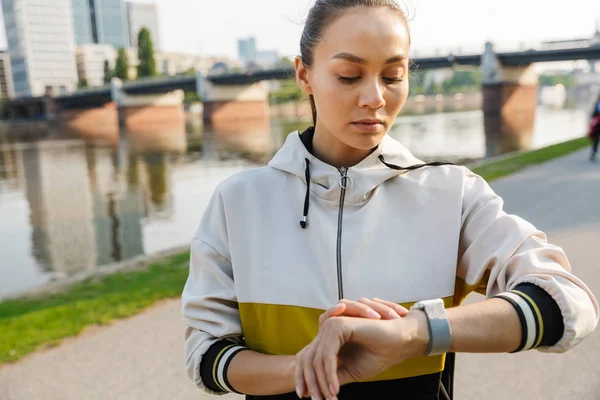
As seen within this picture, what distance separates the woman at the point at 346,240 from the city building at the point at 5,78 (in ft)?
421

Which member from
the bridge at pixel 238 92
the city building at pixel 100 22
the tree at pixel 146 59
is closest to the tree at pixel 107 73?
the bridge at pixel 238 92

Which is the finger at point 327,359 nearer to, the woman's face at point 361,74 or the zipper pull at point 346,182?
Answer: the zipper pull at point 346,182

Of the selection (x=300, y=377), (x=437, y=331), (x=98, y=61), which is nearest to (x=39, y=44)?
(x=98, y=61)

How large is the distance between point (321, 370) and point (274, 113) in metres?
72.2

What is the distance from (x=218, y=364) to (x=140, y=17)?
163 m

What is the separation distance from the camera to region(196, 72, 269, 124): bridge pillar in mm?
56000

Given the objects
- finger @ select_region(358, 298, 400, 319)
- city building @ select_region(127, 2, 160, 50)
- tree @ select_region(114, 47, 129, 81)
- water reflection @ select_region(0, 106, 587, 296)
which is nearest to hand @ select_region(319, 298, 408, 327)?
finger @ select_region(358, 298, 400, 319)

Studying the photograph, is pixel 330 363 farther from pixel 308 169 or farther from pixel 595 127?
pixel 595 127

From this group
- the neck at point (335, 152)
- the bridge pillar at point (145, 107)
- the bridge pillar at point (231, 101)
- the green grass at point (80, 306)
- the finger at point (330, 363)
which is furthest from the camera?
the bridge pillar at point (145, 107)

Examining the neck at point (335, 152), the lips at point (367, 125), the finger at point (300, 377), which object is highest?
the lips at point (367, 125)

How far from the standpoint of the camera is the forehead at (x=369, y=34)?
1.25 meters

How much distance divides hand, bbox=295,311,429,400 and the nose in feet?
1.66

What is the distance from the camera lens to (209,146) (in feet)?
92.2

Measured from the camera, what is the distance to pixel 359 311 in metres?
1.06
